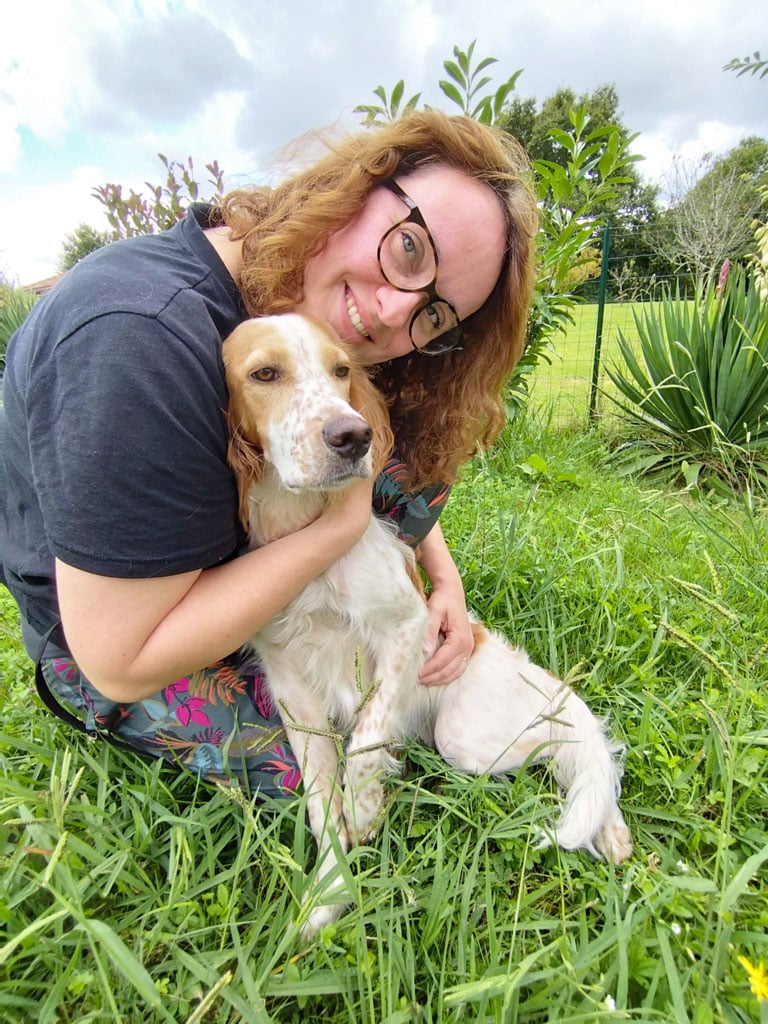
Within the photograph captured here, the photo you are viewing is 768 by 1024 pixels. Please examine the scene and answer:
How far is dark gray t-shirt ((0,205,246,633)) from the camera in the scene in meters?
0.96

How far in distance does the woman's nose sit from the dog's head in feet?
0.59

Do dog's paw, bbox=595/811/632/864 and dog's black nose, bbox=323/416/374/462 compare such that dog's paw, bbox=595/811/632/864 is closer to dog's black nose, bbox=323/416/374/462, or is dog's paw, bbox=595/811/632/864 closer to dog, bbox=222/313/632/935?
dog, bbox=222/313/632/935

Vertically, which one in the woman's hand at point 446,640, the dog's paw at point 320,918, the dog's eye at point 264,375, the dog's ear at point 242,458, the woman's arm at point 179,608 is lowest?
the dog's paw at point 320,918

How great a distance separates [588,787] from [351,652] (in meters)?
0.70

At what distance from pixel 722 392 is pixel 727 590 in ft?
7.27

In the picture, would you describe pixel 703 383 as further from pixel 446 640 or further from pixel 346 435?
pixel 346 435

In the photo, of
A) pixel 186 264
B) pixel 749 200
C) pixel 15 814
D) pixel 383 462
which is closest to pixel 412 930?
pixel 15 814

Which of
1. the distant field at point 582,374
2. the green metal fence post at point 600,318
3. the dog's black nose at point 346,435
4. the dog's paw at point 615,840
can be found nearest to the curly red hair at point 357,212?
the dog's black nose at point 346,435

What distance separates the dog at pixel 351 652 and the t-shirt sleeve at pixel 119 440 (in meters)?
0.19

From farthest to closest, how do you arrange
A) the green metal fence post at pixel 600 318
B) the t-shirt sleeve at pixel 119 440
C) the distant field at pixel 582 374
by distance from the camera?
the green metal fence post at pixel 600 318 → the distant field at pixel 582 374 → the t-shirt sleeve at pixel 119 440

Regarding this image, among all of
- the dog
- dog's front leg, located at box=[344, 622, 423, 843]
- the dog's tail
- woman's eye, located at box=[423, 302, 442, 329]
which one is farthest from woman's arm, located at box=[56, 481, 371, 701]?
the dog's tail

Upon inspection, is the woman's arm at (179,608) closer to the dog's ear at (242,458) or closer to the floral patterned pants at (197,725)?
the dog's ear at (242,458)

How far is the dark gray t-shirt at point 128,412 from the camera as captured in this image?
0.96 metres

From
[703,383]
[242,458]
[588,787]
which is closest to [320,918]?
[588,787]
